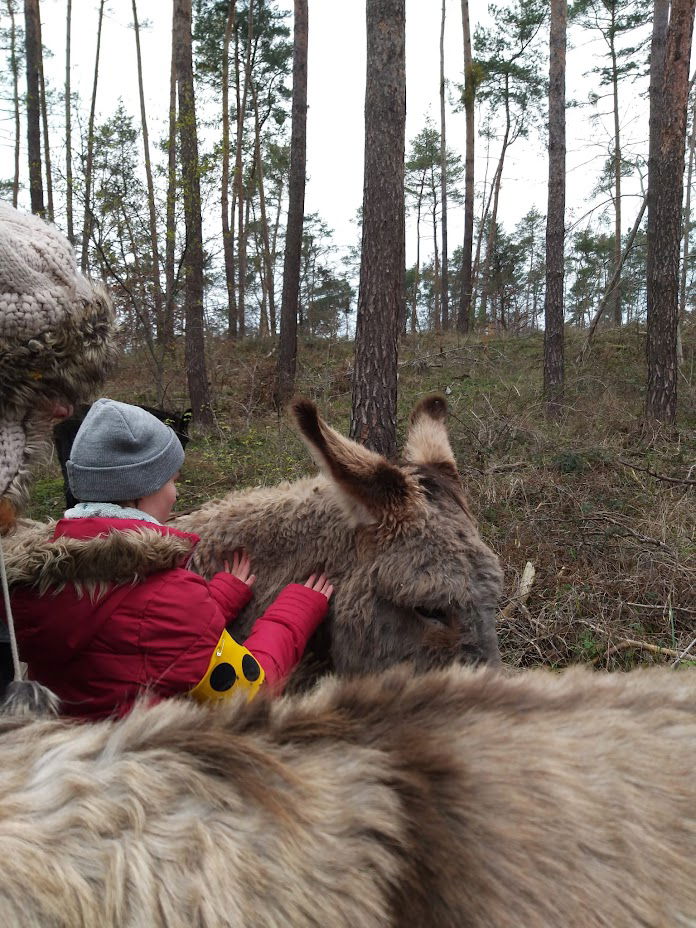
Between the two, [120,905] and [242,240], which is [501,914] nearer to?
[120,905]

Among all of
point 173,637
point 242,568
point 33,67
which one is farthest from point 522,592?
point 33,67

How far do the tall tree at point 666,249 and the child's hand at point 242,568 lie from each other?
10088 millimetres

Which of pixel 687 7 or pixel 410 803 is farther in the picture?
pixel 687 7

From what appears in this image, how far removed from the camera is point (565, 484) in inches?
308

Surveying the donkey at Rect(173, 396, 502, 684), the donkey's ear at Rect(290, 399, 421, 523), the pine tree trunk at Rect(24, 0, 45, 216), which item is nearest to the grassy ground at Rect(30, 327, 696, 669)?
the donkey at Rect(173, 396, 502, 684)

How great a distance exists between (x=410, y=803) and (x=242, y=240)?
29427 mm

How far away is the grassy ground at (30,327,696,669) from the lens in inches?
189

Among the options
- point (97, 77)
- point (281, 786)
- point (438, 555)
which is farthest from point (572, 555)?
point (97, 77)

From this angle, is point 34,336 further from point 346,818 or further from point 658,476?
point 658,476

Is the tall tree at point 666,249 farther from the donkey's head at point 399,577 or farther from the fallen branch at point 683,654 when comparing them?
the donkey's head at point 399,577

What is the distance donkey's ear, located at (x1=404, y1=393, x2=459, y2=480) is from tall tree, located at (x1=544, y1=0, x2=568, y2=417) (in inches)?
407

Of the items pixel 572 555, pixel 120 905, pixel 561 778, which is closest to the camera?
pixel 120 905

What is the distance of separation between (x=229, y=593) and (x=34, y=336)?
139 centimetres

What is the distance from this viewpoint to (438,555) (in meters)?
2.66
